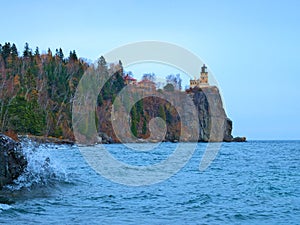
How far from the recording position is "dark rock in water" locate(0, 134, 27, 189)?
55.4 feet

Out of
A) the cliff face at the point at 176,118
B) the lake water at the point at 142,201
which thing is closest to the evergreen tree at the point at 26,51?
the cliff face at the point at 176,118

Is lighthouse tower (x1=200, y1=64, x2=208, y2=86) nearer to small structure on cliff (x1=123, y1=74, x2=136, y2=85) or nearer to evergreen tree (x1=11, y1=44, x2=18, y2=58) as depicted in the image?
small structure on cliff (x1=123, y1=74, x2=136, y2=85)

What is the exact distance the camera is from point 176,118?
14212 centimetres

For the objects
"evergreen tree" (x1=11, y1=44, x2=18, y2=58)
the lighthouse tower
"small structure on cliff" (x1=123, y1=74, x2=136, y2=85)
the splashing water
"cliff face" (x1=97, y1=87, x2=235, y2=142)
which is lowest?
the splashing water

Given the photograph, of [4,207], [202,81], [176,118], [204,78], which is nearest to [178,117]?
[176,118]

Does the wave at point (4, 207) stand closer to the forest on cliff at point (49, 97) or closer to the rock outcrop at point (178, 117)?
the forest on cliff at point (49, 97)

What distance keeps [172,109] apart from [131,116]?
2966 cm

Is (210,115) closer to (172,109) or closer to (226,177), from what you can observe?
(172,109)

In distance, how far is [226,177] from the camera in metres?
25.3

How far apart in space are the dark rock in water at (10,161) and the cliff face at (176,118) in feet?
286

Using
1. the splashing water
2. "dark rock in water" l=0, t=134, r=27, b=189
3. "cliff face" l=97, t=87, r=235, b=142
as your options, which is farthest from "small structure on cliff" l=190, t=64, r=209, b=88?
"dark rock in water" l=0, t=134, r=27, b=189

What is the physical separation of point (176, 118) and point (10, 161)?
12558 centimetres

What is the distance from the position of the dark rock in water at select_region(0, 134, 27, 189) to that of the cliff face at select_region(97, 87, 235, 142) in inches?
3431

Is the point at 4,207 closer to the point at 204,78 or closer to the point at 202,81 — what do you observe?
the point at 202,81
